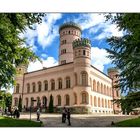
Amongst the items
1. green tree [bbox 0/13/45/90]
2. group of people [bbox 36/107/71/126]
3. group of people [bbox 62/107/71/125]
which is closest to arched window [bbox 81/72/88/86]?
group of people [bbox 62/107/71/125]

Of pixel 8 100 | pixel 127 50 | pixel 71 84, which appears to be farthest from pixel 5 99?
pixel 127 50

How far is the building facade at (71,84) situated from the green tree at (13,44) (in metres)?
0.38

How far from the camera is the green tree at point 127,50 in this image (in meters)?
7.32

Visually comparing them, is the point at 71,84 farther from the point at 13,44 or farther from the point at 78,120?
the point at 13,44

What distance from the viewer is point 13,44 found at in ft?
25.0

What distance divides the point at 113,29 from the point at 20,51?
2.58 meters

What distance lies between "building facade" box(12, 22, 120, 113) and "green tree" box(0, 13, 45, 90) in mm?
381

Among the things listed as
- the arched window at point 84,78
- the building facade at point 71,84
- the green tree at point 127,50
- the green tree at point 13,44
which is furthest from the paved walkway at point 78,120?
the arched window at point 84,78

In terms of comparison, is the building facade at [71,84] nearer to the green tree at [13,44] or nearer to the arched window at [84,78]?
the arched window at [84,78]

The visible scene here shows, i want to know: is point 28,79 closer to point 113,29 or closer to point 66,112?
point 66,112

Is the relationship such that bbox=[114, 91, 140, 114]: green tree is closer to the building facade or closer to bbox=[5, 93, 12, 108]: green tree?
the building facade

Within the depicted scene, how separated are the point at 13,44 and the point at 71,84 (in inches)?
140

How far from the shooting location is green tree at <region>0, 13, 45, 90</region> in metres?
7.43
